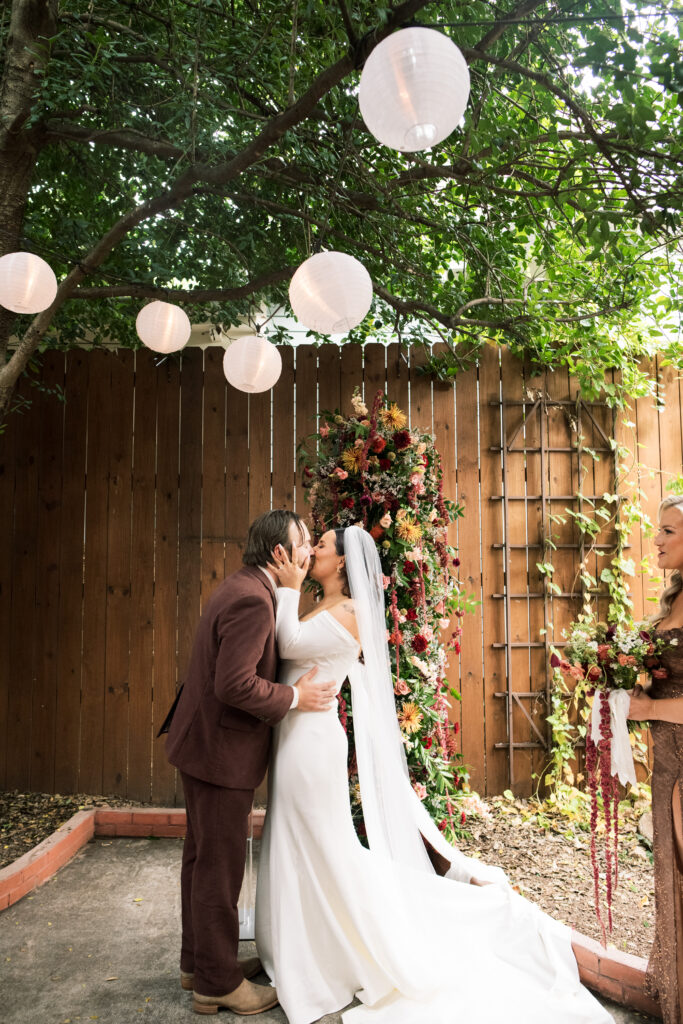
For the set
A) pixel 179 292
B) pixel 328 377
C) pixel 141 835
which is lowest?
pixel 141 835

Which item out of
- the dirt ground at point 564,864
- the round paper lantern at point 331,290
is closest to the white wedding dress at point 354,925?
the dirt ground at point 564,864

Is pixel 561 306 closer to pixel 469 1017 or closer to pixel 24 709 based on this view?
pixel 469 1017

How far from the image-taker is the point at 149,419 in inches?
198

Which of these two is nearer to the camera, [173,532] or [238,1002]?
[238,1002]

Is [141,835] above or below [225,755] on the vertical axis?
below

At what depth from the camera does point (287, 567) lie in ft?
9.80

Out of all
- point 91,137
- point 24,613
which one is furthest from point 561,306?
point 24,613

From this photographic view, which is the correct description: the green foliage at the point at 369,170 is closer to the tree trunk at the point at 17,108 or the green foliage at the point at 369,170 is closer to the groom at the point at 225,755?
the tree trunk at the point at 17,108

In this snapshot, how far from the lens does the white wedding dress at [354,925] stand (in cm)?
260

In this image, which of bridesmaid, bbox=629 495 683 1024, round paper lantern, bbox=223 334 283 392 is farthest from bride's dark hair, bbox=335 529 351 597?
bridesmaid, bbox=629 495 683 1024

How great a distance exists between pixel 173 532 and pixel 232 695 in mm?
2472

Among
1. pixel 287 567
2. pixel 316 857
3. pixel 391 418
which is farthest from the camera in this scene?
pixel 391 418

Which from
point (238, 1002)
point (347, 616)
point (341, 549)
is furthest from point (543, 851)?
point (341, 549)

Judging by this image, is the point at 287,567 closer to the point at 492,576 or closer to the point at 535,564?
the point at 492,576
